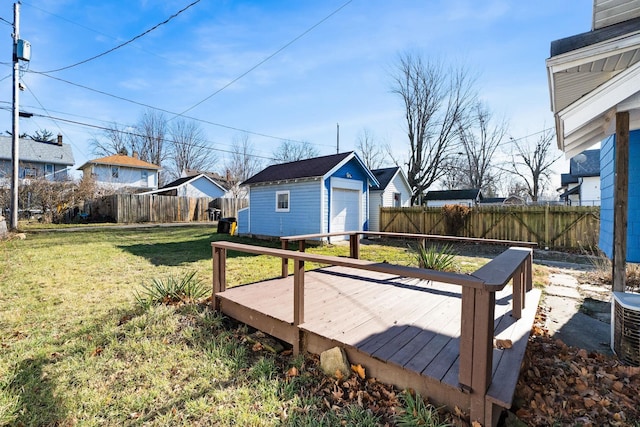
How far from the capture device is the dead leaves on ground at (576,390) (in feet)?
6.51

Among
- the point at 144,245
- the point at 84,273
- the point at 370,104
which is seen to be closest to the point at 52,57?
the point at 144,245

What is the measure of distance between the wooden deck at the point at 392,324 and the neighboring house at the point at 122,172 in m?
29.3

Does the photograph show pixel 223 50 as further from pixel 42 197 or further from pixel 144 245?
pixel 42 197

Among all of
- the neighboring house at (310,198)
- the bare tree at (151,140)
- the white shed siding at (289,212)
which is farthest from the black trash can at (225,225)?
the bare tree at (151,140)

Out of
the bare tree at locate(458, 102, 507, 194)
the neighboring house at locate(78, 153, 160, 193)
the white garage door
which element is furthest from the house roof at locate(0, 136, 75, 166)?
the bare tree at locate(458, 102, 507, 194)

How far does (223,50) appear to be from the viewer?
10719mm

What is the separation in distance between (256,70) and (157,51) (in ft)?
13.2

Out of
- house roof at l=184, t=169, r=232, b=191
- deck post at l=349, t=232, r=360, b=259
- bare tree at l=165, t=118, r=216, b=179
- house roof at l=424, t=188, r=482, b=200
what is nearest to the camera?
deck post at l=349, t=232, r=360, b=259

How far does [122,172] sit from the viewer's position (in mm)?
28969

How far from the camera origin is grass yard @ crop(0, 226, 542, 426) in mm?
2225

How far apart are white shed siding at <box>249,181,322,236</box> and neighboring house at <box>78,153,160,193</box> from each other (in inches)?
811

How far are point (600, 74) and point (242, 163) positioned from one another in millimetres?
36232

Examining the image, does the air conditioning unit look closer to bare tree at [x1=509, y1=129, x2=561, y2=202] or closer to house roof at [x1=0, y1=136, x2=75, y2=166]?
bare tree at [x1=509, y1=129, x2=561, y2=202]

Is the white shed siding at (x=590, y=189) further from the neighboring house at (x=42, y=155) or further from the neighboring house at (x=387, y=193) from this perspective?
the neighboring house at (x=42, y=155)
